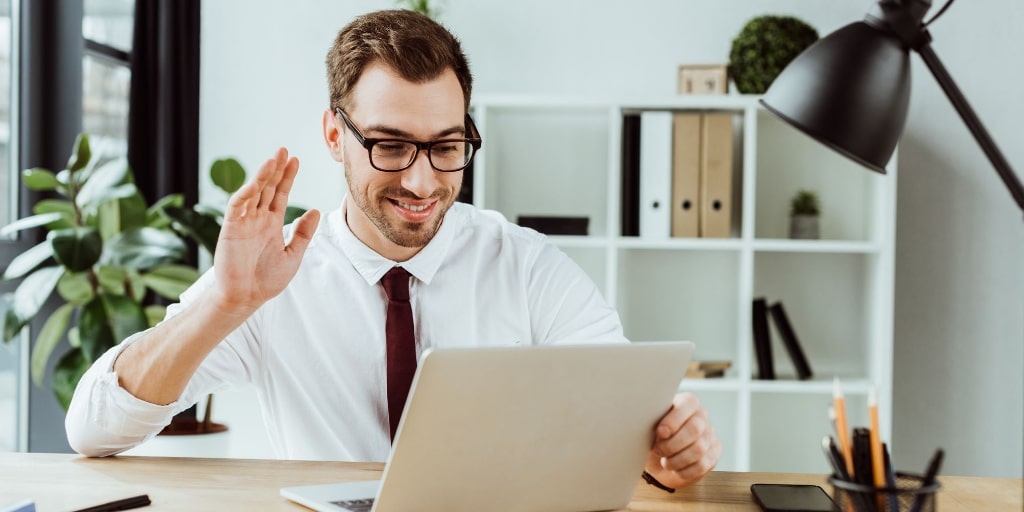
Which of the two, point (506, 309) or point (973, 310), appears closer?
point (506, 309)

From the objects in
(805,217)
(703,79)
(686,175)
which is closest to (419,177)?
(686,175)

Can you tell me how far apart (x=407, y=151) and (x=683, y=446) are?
69 centimetres

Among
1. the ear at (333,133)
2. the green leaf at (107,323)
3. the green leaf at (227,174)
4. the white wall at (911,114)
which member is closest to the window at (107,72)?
the white wall at (911,114)

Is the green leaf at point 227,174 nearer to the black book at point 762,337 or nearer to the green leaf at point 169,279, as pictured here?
the green leaf at point 169,279

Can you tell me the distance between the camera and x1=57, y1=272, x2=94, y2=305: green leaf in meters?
2.34

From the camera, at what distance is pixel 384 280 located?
1.58m

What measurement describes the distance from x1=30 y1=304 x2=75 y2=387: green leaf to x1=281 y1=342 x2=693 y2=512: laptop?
1.58 meters

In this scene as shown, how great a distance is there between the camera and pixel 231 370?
1.56 metres

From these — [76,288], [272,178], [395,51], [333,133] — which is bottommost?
[76,288]

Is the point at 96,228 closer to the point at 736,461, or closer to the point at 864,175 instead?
the point at 736,461

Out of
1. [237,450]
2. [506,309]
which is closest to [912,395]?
[506,309]

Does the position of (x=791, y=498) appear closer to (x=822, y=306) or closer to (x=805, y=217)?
(x=805, y=217)

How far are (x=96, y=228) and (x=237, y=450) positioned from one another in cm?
85

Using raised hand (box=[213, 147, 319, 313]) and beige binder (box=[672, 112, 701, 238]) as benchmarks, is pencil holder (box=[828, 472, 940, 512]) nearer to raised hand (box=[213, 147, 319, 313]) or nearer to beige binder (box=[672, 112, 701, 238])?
raised hand (box=[213, 147, 319, 313])
